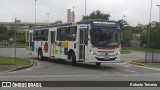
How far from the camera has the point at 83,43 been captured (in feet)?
92.2

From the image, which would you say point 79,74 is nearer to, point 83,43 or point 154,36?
point 83,43

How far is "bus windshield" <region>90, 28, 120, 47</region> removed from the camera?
27156mm

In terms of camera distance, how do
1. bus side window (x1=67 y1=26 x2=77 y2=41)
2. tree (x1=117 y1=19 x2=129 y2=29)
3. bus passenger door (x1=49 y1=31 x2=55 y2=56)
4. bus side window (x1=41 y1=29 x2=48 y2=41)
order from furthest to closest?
tree (x1=117 y1=19 x2=129 y2=29), bus side window (x1=41 y1=29 x2=48 y2=41), bus passenger door (x1=49 y1=31 x2=55 y2=56), bus side window (x1=67 y1=26 x2=77 y2=41)

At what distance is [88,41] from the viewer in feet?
89.5

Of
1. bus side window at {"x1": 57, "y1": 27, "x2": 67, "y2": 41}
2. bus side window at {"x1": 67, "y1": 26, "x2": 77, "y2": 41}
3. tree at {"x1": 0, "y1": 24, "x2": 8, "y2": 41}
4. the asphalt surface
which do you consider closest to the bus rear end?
the asphalt surface

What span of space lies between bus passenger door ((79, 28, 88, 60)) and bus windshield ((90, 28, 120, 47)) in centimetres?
65

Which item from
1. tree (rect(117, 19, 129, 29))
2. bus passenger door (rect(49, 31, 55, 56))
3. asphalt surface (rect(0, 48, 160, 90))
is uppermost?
tree (rect(117, 19, 129, 29))

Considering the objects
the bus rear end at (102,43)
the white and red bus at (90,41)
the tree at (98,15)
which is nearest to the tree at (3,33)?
the tree at (98,15)

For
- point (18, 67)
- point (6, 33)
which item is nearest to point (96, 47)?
point (18, 67)

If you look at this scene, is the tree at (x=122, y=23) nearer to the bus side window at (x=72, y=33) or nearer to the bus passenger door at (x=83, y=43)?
the bus side window at (x=72, y=33)

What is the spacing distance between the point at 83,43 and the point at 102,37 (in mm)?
1536

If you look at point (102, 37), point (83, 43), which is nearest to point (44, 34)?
point (83, 43)

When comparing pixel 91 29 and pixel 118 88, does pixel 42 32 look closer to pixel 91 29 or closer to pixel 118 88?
pixel 91 29

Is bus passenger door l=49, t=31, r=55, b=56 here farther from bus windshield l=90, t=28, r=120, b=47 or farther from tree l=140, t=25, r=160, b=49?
tree l=140, t=25, r=160, b=49
